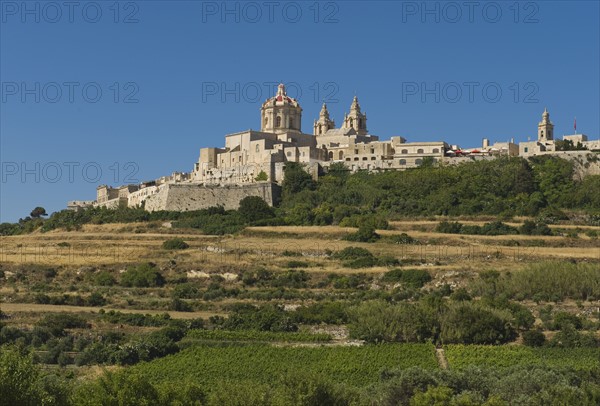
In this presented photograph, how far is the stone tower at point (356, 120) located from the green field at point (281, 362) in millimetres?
44166

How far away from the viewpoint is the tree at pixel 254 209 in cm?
6022

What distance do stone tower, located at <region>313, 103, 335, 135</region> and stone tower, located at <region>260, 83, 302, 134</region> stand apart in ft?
20.5

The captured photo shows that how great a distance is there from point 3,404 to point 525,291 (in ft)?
84.6

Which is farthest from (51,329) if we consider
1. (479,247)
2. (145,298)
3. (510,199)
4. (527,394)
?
(510,199)

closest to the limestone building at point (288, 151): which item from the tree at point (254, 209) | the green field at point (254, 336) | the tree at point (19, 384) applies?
the tree at point (254, 209)

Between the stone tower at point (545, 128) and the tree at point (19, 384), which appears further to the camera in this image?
the stone tower at point (545, 128)

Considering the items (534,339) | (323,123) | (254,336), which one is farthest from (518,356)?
(323,123)

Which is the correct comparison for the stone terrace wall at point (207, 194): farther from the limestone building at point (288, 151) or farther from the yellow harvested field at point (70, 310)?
the yellow harvested field at point (70, 310)

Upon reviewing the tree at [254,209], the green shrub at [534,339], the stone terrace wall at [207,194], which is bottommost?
the green shrub at [534,339]

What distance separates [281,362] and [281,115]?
4209 cm

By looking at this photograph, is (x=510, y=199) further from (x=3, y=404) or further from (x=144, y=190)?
(x=3, y=404)

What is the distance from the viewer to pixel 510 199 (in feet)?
200

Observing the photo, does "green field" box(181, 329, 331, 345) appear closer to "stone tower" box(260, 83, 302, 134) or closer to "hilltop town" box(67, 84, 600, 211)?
"hilltop town" box(67, 84, 600, 211)

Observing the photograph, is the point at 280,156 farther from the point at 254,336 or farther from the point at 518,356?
the point at 518,356
